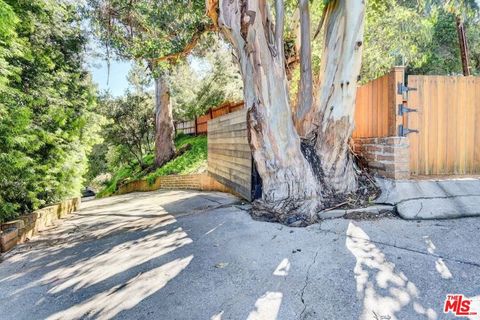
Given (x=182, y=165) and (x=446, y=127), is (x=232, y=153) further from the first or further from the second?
(x=182, y=165)

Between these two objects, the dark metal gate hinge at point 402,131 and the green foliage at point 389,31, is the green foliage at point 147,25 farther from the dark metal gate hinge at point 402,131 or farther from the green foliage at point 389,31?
the dark metal gate hinge at point 402,131

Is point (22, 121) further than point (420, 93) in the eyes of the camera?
No

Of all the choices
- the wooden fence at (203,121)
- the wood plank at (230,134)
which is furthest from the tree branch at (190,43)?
the wooden fence at (203,121)

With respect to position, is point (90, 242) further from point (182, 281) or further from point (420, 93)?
point (420, 93)

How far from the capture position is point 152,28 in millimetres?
6918

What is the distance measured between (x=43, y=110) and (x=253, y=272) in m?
4.87

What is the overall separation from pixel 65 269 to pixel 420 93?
16.0ft

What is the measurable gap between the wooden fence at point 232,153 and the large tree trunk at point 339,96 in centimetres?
134

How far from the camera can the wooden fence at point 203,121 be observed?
14524 mm

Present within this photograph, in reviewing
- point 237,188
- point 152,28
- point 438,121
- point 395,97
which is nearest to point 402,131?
point 395,97

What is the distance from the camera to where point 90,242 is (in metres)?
3.67

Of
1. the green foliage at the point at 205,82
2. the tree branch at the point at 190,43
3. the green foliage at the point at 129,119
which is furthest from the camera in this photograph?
the green foliage at the point at 129,119

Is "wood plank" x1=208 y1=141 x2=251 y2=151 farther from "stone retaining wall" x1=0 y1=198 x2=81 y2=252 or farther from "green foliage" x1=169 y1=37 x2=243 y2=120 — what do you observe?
"green foliage" x1=169 y1=37 x2=243 y2=120

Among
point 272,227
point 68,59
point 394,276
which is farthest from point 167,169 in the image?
point 394,276
